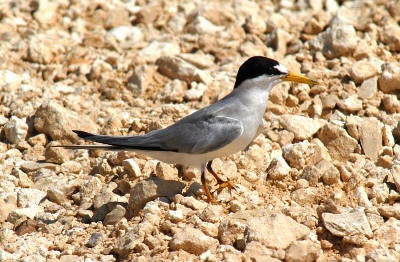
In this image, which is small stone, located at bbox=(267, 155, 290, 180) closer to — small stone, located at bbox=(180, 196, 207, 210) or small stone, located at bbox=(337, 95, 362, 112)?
small stone, located at bbox=(180, 196, 207, 210)

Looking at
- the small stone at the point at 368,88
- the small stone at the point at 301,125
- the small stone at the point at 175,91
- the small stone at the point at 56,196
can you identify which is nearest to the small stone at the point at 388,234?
the small stone at the point at 301,125

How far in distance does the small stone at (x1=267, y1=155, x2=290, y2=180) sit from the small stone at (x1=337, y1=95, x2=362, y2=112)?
1.19 metres

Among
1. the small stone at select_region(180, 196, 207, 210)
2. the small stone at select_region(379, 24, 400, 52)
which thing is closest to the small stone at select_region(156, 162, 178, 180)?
the small stone at select_region(180, 196, 207, 210)

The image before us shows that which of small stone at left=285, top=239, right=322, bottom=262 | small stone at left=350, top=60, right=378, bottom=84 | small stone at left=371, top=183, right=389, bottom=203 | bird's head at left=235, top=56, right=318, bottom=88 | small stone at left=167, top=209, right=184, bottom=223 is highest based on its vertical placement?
bird's head at left=235, top=56, right=318, bottom=88

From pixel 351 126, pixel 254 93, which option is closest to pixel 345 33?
pixel 351 126

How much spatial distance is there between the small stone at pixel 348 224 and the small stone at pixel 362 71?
255 cm

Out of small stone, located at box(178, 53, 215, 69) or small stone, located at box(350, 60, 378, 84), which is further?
small stone, located at box(178, 53, 215, 69)

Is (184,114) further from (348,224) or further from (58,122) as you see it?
(348,224)

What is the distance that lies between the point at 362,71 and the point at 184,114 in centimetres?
197

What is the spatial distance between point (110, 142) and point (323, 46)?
126 inches

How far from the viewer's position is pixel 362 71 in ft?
26.1

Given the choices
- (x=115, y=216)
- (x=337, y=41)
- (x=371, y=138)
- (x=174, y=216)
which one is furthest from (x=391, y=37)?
(x=115, y=216)

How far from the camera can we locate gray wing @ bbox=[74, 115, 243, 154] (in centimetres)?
648

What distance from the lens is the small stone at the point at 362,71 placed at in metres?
7.93
